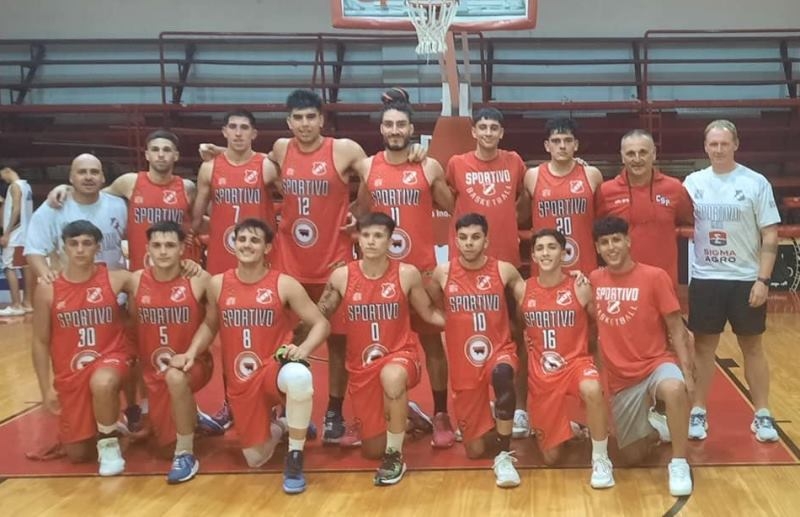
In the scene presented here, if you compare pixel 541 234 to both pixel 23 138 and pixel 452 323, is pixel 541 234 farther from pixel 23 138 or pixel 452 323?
pixel 23 138

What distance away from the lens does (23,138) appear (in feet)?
36.5

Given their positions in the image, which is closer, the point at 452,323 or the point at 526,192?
the point at 452,323

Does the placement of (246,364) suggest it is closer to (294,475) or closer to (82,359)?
(294,475)

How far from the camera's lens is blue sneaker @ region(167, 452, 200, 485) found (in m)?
3.74

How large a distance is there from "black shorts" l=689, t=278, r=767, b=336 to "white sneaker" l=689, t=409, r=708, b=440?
0.44 m

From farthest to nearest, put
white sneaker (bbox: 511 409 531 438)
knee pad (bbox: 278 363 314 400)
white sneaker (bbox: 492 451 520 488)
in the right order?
1. white sneaker (bbox: 511 409 531 438)
2. knee pad (bbox: 278 363 314 400)
3. white sneaker (bbox: 492 451 520 488)

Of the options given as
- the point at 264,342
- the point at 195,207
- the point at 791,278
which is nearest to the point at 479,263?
the point at 264,342

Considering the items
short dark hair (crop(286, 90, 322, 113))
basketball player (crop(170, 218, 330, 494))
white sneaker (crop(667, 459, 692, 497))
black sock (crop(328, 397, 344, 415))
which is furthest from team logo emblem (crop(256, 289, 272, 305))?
white sneaker (crop(667, 459, 692, 497))

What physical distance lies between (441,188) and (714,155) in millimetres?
1427

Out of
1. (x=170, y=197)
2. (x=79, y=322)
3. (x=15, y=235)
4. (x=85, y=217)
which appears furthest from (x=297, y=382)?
(x=15, y=235)

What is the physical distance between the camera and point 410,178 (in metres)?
4.33

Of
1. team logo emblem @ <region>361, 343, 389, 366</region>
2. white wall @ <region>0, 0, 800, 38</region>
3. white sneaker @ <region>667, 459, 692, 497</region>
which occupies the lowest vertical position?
white sneaker @ <region>667, 459, 692, 497</region>

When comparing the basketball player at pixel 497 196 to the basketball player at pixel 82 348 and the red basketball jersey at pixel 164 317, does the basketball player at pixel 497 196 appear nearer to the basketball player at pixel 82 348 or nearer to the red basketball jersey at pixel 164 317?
the red basketball jersey at pixel 164 317

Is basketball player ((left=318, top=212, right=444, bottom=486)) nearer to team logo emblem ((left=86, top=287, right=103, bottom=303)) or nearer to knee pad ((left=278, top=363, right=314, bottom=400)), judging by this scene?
knee pad ((left=278, top=363, right=314, bottom=400))
